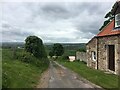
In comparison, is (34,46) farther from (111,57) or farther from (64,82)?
(64,82)

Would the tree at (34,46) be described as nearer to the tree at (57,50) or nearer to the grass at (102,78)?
the grass at (102,78)

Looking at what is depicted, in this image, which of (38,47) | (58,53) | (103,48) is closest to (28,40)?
(38,47)

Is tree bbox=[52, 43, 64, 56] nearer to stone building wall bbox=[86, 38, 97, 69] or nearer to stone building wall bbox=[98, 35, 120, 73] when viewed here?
stone building wall bbox=[86, 38, 97, 69]

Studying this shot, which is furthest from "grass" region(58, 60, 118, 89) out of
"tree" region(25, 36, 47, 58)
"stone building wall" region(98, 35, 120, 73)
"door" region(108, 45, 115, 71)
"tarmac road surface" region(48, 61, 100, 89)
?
A: "tree" region(25, 36, 47, 58)

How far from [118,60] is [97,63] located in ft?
15.2

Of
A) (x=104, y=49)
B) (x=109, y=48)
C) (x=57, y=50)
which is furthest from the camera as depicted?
(x=57, y=50)

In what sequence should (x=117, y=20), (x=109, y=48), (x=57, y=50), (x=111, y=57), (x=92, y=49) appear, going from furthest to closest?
(x=57, y=50) → (x=92, y=49) → (x=109, y=48) → (x=111, y=57) → (x=117, y=20)

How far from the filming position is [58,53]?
51969 millimetres

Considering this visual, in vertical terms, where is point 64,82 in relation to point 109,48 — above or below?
below

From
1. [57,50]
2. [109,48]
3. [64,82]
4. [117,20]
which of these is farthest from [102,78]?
[57,50]

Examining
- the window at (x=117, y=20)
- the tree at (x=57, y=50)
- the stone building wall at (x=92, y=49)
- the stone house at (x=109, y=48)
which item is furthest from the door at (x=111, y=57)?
the tree at (x=57, y=50)

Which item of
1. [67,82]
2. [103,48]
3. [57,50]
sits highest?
[103,48]

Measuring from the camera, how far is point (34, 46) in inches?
988

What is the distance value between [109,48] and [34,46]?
918cm
